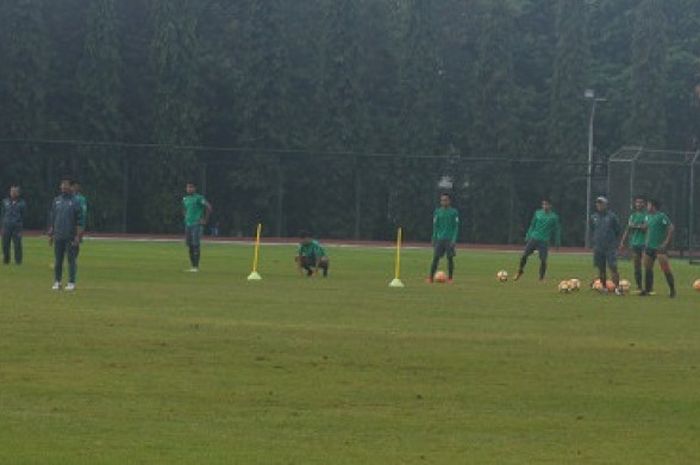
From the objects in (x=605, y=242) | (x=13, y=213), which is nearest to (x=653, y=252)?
(x=605, y=242)

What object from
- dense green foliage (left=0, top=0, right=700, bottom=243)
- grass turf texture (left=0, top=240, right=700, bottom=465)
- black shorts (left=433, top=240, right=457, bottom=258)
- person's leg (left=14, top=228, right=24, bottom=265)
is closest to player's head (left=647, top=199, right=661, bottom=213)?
grass turf texture (left=0, top=240, right=700, bottom=465)

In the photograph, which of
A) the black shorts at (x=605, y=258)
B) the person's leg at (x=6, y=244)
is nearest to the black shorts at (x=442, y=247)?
the black shorts at (x=605, y=258)

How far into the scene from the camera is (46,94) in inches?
3100

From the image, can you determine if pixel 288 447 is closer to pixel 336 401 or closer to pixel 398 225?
pixel 336 401

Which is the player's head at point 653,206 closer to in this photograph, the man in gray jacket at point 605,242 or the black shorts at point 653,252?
the black shorts at point 653,252

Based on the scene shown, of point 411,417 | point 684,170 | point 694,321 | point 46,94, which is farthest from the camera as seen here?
point 46,94

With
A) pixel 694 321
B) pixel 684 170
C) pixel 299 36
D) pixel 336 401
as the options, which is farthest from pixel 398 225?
pixel 336 401

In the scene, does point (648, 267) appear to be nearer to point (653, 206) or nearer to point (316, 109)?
point (653, 206)

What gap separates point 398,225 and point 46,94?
54.2 feet

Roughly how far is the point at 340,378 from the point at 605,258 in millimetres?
19017

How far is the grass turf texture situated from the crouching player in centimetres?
755

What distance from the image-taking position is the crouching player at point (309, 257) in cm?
3928

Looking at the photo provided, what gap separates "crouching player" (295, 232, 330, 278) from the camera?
39281 mm

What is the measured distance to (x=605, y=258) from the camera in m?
35.4
